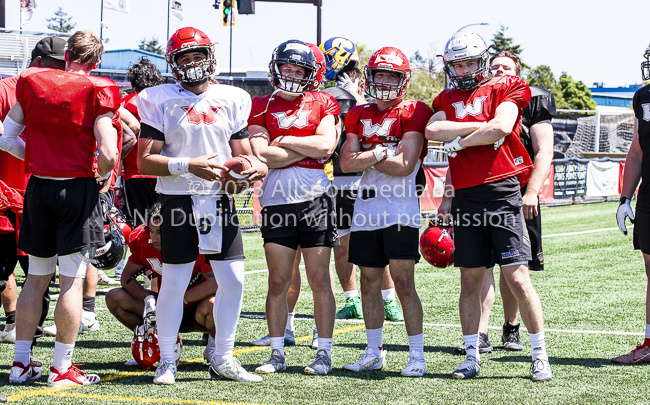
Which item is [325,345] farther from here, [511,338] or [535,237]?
[535,237]

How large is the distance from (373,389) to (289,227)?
1227mm

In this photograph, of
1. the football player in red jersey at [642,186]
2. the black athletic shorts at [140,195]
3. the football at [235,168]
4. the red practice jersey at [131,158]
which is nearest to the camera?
the football at [235,168]

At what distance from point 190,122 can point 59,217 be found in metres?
1.01

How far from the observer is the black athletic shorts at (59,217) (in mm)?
4391

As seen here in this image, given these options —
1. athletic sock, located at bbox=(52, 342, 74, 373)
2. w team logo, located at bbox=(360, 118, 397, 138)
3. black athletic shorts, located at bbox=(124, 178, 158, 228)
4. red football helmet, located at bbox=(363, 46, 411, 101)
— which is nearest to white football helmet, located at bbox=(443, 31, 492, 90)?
red football helmet, located at bbox=(363, 46, 411, 101)

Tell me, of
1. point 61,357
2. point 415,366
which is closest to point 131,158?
point 61,357

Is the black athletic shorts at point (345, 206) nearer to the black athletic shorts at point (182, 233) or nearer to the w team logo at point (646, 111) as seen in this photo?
the black athletic shorts at point (182, 233)

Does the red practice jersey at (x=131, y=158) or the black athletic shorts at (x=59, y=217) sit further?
the red practice jersey at (x=131, y=158)

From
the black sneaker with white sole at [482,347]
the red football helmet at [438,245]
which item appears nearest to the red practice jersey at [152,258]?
the red football helmet at [438,245]

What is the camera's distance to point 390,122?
4922mm

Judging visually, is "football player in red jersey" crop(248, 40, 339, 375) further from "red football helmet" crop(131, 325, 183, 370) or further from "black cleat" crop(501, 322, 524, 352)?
"black cleat" crop(501, 322, 524, 352)

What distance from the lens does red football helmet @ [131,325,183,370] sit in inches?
189

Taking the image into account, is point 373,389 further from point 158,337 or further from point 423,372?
point 158,337

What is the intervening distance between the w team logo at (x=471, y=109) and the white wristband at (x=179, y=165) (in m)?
1.82
